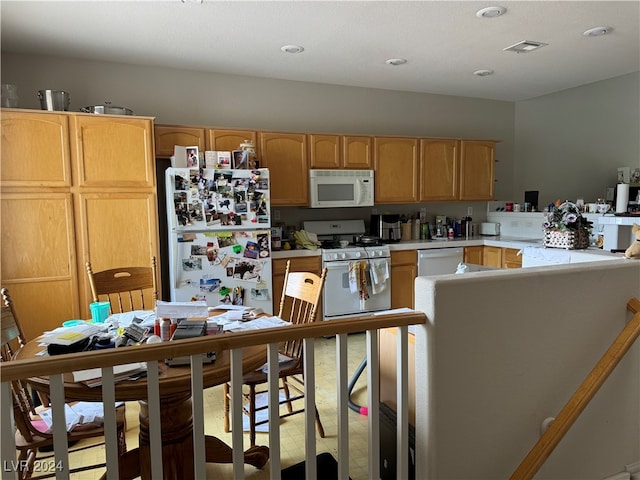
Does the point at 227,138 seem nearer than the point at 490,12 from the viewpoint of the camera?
No

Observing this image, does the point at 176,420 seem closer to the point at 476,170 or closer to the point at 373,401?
the point at 373,401

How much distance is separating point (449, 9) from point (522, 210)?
3.19 m

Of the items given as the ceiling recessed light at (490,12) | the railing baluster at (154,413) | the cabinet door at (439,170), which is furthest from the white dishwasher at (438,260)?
the railing baluster at (154,413)

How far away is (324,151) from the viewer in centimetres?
460

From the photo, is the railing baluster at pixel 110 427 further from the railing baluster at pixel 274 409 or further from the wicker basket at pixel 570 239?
the wicker basket at pixel 570 239

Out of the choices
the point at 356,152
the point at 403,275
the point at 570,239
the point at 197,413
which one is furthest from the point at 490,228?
the point at 197,413

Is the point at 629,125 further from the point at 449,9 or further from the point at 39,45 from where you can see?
the point at 39,45

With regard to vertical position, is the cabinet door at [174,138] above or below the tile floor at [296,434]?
above

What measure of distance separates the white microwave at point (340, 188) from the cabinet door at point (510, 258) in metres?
1.63

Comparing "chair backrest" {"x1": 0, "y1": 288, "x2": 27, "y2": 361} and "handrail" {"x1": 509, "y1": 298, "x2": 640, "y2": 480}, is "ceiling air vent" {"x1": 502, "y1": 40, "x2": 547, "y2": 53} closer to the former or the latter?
"handrail" {"x1": 509, "y1": 298, "x2": 640, "y2": 480}

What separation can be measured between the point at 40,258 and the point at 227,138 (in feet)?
6.12

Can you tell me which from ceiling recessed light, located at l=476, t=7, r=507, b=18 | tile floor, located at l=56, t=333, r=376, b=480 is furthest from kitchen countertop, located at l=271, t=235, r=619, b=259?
ceiling recessed light, located at l=476, t=7, r=507, b=18

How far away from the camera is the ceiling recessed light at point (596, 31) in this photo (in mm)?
3373

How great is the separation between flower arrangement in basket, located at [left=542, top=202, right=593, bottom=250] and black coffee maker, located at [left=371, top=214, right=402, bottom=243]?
2.29 m
